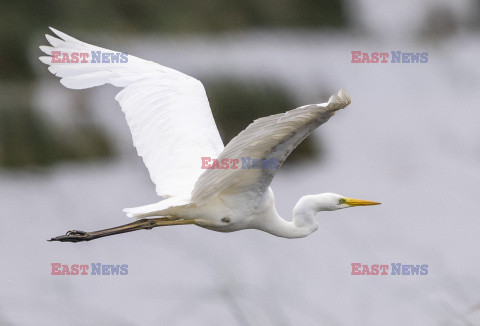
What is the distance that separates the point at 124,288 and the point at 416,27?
22.9ft

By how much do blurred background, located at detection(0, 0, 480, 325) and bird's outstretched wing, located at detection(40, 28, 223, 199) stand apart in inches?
13.2

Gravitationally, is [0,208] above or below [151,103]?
below

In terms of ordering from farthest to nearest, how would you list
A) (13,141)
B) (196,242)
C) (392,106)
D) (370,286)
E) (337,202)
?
1. (392,106)
2. (13,141)
3. (337,202)
4. (370,286)
5. (196,242)

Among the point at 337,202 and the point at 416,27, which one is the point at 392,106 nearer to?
the point at 416,27

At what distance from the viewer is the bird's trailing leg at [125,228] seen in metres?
4.61

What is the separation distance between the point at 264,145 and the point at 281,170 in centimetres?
598

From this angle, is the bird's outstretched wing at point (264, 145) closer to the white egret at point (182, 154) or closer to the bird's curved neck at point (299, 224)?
the white egret at point (182, 154)

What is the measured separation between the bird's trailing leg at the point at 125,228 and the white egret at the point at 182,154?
0.01 metres

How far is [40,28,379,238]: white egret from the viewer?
171 inches

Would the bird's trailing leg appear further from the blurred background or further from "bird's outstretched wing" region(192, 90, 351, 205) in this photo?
"bird's outstretched wing" region(192, 90, 351, 205)

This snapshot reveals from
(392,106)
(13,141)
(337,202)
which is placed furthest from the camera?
(392,106)

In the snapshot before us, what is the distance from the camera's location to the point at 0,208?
8.19 meters

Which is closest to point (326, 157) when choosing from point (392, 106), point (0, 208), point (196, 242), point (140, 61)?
point (392, 106)

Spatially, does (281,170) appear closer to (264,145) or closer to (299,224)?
(299,224)
